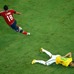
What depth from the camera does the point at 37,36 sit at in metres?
13.1

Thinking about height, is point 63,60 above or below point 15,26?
below

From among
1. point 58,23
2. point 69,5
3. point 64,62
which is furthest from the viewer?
point 69,5

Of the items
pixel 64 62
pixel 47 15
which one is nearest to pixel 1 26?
pixel 47 15

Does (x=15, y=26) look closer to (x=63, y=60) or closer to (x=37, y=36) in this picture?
(x=37, y=36)

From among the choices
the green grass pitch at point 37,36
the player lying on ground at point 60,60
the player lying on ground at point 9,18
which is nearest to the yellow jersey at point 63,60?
the player lying on ground at point 60,60

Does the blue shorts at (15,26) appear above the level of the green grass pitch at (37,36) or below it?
above

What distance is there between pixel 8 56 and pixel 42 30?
270cm

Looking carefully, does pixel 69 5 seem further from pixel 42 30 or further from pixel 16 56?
pixel 16 56

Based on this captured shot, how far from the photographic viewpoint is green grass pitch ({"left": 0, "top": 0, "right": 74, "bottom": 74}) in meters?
11.2

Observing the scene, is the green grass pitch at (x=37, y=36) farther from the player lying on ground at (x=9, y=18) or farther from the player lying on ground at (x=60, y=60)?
the player lying on ground at (x=9, y=18)

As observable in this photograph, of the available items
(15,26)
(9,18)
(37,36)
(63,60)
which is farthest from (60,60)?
(9,18)

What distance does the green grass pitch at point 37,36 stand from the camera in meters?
11.2

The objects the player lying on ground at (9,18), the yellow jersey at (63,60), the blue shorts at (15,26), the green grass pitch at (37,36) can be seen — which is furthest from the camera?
the blue shorts at (15,26)

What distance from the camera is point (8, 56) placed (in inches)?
468
